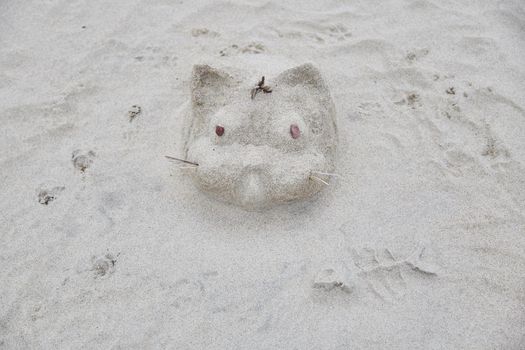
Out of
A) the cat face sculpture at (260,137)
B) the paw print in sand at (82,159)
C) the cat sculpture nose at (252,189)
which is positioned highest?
the cat face sculpture at (260,137)

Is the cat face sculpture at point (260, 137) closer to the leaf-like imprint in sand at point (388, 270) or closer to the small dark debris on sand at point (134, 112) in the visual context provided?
the leaf-like imprint in sand at point (388, 270)

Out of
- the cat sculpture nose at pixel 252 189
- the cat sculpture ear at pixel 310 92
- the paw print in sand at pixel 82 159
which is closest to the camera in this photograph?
the cat sculpture nose at pixel 252 189

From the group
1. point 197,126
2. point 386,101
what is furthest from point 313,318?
point 386,101

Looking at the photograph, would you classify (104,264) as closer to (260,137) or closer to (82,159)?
(82,159)

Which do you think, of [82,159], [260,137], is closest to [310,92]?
[260,137]

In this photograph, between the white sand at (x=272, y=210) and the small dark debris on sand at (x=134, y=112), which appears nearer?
the white sand at (x=272, y=210)

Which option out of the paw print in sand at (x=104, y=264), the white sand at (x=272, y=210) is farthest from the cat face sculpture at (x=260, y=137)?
the paw print in sand at (x=104, y=264)
